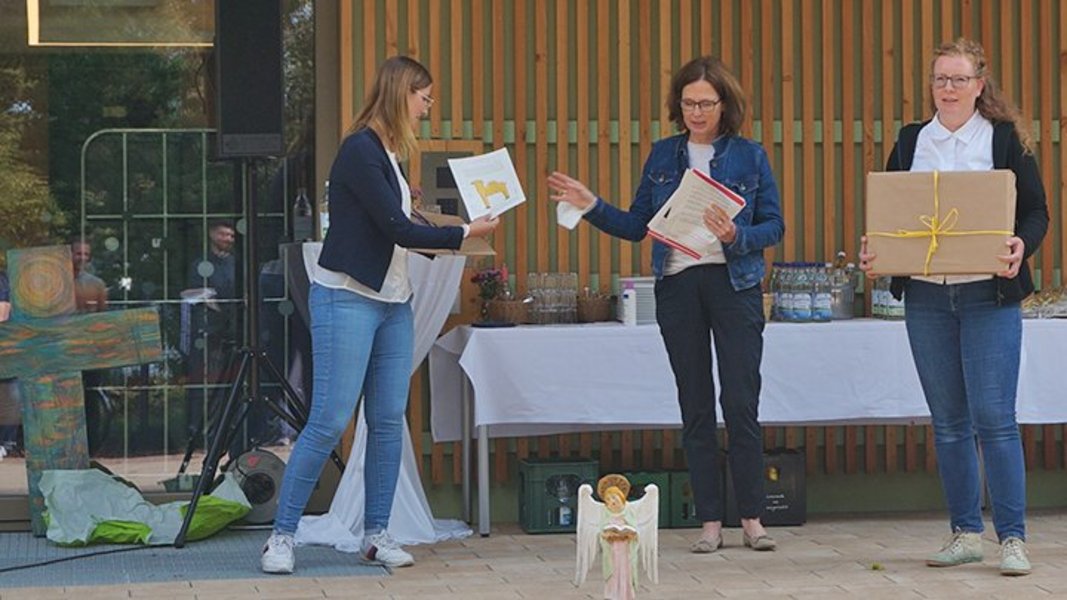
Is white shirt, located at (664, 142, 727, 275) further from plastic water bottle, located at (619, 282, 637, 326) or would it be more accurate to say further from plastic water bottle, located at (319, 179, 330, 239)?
plastic water bottle, located at (319, 179, 330, 239)

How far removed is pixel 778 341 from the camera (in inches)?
263

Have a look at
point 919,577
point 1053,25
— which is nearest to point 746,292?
point 919,577

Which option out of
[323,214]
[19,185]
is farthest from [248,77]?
[19,185]

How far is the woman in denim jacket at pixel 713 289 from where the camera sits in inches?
239

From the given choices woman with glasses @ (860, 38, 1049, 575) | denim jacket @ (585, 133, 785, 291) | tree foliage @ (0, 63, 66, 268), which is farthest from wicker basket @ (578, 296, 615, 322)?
tree foliage @ (0, 63, 66, 268)

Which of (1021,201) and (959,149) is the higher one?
(959,149)

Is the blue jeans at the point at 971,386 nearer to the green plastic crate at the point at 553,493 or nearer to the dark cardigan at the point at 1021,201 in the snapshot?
the dark cardigan at the point at 1021,201

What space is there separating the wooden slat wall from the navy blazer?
4.38ft

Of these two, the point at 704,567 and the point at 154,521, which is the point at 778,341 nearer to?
the point at 704,567

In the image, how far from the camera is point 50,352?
22.6ft

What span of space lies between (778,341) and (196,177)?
2.39 meters

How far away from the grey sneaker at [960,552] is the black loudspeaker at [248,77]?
2.79 meters

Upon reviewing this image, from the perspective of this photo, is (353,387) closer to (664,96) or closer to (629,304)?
(629,304)

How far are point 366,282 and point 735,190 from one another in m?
1.35
